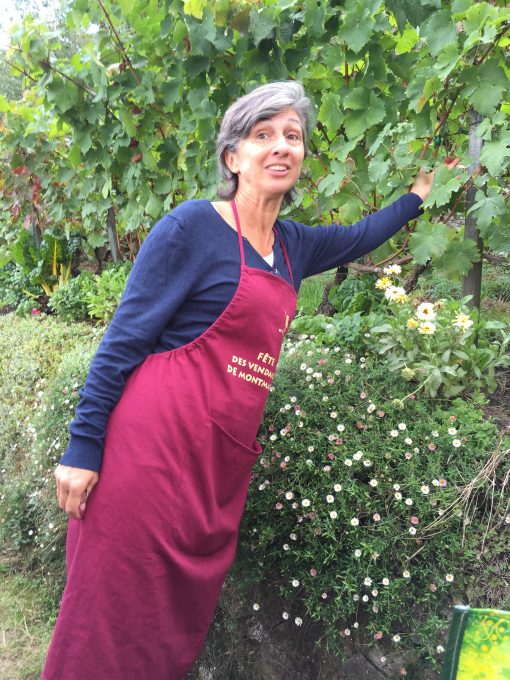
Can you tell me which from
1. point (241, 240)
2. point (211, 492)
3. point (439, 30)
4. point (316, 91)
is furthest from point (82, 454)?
point (316, 91)

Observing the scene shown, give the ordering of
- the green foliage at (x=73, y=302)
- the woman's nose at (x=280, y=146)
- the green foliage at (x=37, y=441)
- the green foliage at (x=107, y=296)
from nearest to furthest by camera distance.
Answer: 1. the woman's nose at (x=280, y=146)
2. the green foliage at (x=37, y=441)
3. the green foliage at (x=107, y=296)
4. the green foliage at (x=73, y=302)

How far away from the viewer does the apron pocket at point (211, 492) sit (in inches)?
56.6

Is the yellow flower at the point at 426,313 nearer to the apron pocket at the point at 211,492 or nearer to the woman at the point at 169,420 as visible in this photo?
the woman at the point at 169,420

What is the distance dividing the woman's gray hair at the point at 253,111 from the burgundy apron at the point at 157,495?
0.22m

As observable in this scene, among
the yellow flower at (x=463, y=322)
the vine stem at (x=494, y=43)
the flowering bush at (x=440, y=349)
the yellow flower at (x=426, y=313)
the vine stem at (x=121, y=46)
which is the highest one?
the vine stem at (x=121, y=46)

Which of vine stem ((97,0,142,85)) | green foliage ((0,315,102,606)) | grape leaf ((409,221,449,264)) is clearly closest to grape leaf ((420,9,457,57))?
grape leaf ((409,221,449,264))

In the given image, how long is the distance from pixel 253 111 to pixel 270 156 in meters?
0.13

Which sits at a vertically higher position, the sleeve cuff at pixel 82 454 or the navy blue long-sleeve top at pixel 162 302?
the navy blue long-sleeve top at pixel 162 302

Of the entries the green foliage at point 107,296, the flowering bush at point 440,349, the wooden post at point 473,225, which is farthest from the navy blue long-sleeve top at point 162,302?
the green foliage at point 107,296

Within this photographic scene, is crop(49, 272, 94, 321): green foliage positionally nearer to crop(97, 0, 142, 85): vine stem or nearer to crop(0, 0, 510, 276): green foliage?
crop(0, 0, 510, 276): green foliage

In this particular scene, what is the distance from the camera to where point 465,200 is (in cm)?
214

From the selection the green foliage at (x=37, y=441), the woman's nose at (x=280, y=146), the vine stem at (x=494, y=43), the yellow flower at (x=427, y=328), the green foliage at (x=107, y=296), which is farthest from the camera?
the green foliage at (x=107, y=296)

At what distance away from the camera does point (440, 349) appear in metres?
2.10

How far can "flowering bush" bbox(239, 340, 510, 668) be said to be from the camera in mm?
1678
